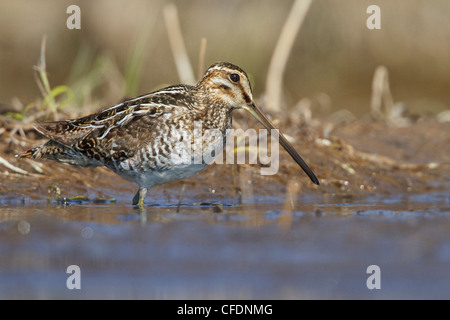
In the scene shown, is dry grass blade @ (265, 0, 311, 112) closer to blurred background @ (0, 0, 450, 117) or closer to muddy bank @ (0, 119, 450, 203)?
muddy bank @ (0, 119, 450, 203)

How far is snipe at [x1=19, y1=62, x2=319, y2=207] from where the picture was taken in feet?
20.3

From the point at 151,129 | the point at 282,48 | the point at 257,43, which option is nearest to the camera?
the point at 151,129

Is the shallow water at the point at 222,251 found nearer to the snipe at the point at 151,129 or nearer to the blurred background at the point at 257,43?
the snipe at the point at 151,129

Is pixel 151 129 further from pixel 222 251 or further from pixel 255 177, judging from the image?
pixel 222 251

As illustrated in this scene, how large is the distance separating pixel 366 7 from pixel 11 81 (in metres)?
6.80

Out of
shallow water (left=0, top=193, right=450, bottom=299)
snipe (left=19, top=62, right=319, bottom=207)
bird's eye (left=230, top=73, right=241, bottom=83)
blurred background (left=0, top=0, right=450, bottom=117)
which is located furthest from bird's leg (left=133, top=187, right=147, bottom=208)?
blurred background (left=0, top=0, right=450, bottom=117)

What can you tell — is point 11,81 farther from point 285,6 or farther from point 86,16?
point 285,6

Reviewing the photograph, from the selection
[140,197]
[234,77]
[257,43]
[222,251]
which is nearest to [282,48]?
[234,77]

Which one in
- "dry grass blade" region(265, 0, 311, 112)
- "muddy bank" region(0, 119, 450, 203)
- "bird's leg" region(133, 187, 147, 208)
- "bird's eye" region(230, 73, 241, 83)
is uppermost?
"dry grass blade" region(265, 0, 311, 112)

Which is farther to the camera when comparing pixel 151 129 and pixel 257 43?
pixel 257 43

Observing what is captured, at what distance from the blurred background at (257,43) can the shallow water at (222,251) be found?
29.7 feet

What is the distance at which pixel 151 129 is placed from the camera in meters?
6.23

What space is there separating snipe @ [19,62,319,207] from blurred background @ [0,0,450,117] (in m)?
8.19

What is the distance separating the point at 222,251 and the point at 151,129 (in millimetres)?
1645
